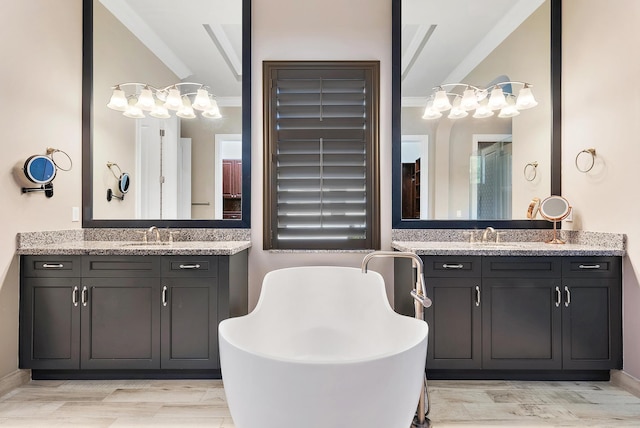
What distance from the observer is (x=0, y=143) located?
2.21 metres

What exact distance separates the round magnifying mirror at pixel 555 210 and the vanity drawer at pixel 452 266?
793 mm

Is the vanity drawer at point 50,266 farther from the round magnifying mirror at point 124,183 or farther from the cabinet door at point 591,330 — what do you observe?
the cabinet door at point 591,330

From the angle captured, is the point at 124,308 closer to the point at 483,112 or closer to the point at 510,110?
the point at 483,112

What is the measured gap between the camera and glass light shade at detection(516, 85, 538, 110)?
2877 mm

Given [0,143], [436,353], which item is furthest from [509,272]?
[0,143]

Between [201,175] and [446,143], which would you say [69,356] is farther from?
[446,143]

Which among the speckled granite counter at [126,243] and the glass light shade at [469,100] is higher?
the glass light shade at [469,100]

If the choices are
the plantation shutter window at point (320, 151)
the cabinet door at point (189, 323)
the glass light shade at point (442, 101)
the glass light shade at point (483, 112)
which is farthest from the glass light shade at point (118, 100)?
the glass light shade at point (483, 112)

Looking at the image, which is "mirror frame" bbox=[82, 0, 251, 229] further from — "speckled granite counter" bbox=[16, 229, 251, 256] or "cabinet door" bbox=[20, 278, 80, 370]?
"cabinet door" bbox=[20, 278, 80, 370]

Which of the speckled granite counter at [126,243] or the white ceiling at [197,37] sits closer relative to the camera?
the speckled granite counter at [126,243]

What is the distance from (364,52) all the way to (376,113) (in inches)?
19.6

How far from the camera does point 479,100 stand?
292 cm

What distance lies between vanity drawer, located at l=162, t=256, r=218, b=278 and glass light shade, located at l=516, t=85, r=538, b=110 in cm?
262

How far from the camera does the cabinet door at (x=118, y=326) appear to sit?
7.69 ft
